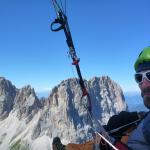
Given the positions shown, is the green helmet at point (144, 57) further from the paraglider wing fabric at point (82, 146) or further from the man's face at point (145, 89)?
the paraglider wing fabric at point (82, 146)

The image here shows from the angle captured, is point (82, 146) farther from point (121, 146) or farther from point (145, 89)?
point (145, 89)

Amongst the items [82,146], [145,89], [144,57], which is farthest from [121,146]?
[82,146]

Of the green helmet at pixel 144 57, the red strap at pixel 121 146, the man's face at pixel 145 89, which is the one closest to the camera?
the red strap at pixel 121 146

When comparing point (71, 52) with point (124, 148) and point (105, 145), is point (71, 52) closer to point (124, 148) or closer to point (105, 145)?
point (105, 145)

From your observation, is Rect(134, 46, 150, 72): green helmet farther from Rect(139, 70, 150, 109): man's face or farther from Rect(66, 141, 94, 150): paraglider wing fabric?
Rect(66, 141, 94, 150): paraglider wing fabric

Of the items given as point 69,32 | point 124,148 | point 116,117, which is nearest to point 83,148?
point 116,117

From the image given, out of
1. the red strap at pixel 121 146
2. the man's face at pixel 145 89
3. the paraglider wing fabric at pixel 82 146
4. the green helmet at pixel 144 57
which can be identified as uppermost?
the green helmet at pixel 144 57

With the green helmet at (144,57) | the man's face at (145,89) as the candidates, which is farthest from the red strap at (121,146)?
the green helmet at (144,57)

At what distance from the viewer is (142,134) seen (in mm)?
6227

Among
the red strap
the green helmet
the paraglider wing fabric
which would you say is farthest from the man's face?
the paraglider wing fabric

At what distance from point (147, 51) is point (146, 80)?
627mm

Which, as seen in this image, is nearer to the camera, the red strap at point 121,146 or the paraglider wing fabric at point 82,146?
the red strap at point 121,146

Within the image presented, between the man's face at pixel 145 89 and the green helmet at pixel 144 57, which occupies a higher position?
the green helmet at pixel 144 57

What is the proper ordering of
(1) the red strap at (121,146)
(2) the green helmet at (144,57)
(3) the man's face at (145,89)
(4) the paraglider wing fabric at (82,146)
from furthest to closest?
(4) the paraglider wing fabric at (82,146) → (2) the green helmet at (144,57) → (3) the man's face at (145,89) → (1) the red strap at (121,146)
